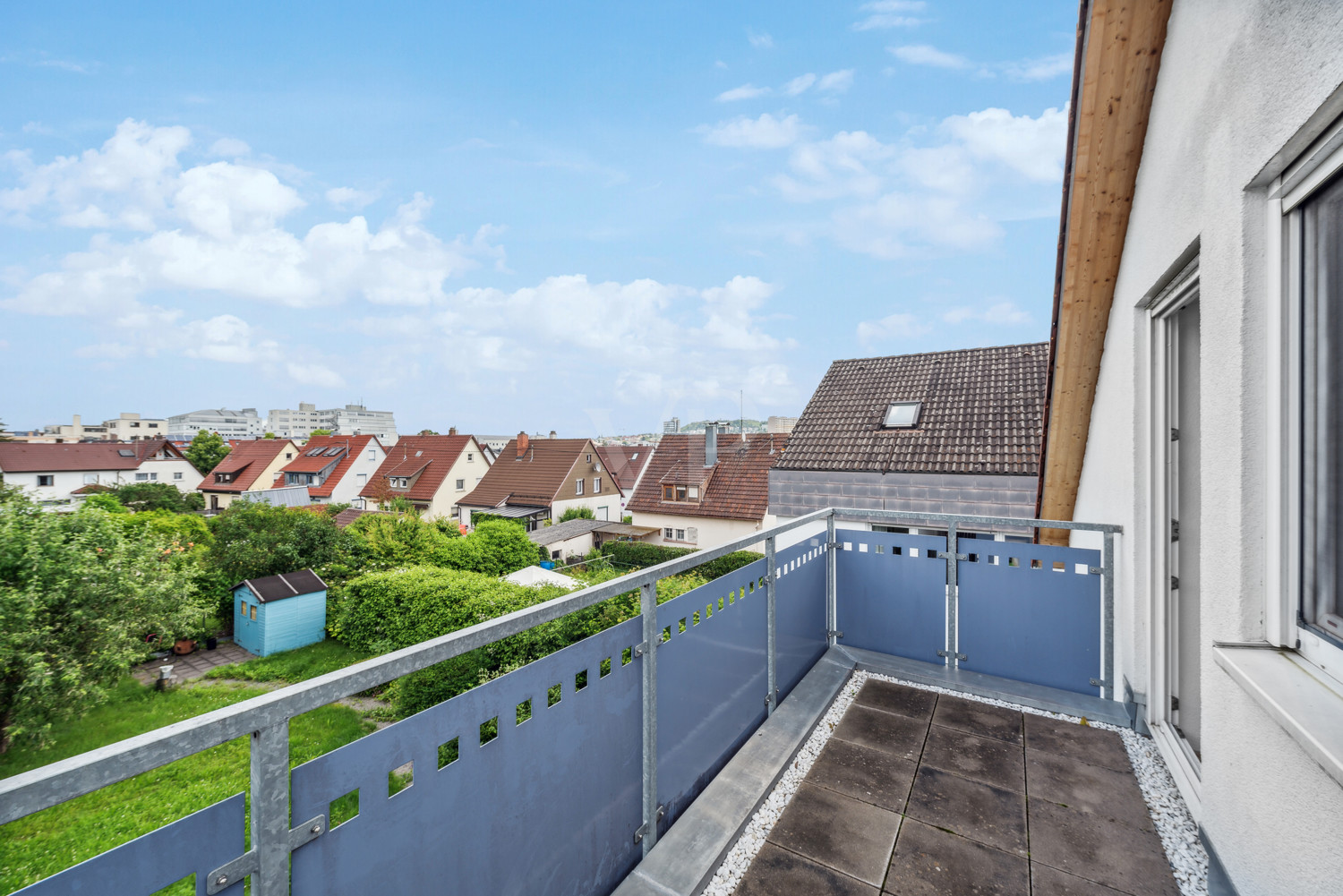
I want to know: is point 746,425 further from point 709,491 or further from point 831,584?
point 831,584

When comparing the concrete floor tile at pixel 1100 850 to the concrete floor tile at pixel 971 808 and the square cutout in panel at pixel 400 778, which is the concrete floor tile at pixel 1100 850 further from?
the square cutout in panel at pixel 400 778

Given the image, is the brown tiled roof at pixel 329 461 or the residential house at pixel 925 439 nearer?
the residential house at pixel 925 439

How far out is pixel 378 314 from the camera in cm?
5738

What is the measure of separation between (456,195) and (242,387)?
7858 cm

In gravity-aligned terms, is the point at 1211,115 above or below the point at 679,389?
below

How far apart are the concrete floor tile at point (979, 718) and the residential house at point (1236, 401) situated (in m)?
0.58

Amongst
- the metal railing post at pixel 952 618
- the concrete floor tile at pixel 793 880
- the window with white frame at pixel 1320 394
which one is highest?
the window with white frame at pixel 1320 394

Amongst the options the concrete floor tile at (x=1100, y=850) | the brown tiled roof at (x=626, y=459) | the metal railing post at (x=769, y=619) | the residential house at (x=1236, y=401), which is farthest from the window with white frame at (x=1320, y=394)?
the brown tiled roof at (x=626, y=459)

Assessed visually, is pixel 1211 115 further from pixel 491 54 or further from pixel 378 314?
pixel 378 314

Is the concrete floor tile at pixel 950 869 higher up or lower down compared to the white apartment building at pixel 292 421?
lower down

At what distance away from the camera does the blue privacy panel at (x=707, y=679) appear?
80.0 inches

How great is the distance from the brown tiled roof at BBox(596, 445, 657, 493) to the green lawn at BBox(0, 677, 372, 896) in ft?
91.4

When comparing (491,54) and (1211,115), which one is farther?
(491,54)

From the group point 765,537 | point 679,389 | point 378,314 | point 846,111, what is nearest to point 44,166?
point 378,314
